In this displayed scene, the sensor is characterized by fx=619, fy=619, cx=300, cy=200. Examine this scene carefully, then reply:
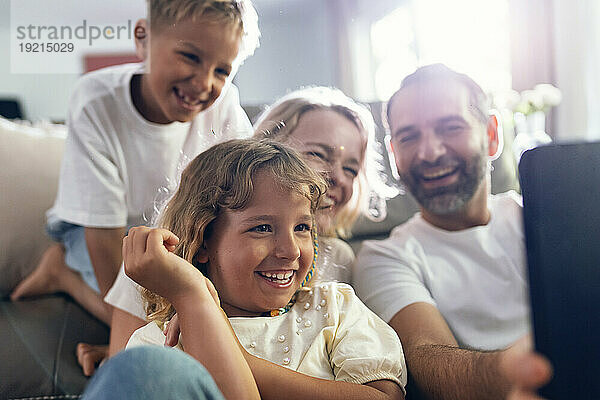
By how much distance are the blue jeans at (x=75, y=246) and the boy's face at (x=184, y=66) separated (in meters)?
0.25

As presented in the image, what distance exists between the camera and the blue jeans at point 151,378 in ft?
1.72

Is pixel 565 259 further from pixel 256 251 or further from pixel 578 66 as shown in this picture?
pixel 578 66

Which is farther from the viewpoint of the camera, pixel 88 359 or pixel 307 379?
pixel 88 359

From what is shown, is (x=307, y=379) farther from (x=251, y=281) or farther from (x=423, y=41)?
(x=423, y=41)

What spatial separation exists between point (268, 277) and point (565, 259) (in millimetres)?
367

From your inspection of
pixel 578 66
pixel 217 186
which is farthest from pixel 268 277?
pixel 578 66

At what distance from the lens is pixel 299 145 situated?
900mm

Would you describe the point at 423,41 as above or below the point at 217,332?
above

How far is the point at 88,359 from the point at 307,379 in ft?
1.48

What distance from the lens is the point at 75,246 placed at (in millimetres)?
1045

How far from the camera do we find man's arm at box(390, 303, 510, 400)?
→ 2.54 ft

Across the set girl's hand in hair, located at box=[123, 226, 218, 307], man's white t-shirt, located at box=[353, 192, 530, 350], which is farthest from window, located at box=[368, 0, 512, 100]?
girl's hand in hair, located at box=[123, 226, 218, 307]

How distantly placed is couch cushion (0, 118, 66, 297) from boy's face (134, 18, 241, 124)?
0.29 metres

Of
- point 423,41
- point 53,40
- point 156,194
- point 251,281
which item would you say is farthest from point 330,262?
point 53,40
